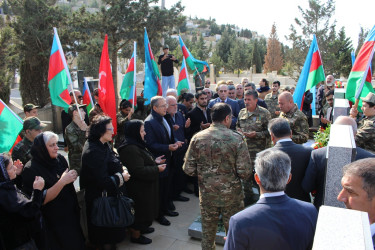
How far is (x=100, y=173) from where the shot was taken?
3545 mm

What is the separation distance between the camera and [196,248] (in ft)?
13.9

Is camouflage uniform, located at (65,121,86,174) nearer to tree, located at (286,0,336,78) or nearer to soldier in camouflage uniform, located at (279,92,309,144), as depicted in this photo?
soldier in camouflage uniform, located at (279,92,309,144)

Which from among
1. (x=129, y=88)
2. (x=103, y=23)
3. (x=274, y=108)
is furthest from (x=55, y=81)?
(x=103, y=23)

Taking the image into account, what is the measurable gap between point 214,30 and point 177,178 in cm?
15854

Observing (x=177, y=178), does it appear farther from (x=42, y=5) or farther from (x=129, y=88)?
(x=42, y=5)

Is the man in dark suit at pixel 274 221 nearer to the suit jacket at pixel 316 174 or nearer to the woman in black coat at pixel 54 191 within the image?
the suit jacket at pixel 316 174

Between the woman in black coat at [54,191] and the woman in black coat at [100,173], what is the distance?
0.79 feet

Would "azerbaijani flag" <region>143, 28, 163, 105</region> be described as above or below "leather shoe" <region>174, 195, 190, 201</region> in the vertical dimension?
above

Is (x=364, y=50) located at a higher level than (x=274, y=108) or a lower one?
higher

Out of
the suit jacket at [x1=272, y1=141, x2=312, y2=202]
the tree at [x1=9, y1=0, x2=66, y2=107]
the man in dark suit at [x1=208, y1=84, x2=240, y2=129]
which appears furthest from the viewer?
the tree at [x1=9, y1=0, x2=66, y2=107]

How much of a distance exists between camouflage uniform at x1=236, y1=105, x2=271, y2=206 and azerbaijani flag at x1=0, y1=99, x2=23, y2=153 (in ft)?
11.0

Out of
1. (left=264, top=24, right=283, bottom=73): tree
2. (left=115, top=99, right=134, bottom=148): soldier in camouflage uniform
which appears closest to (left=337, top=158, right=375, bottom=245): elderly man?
(left=115, top=99, right=134, bottom=148): soldier in camouflage uniform

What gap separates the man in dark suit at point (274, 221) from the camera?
1.94 m

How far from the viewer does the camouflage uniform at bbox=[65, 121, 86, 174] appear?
5.03 metres
